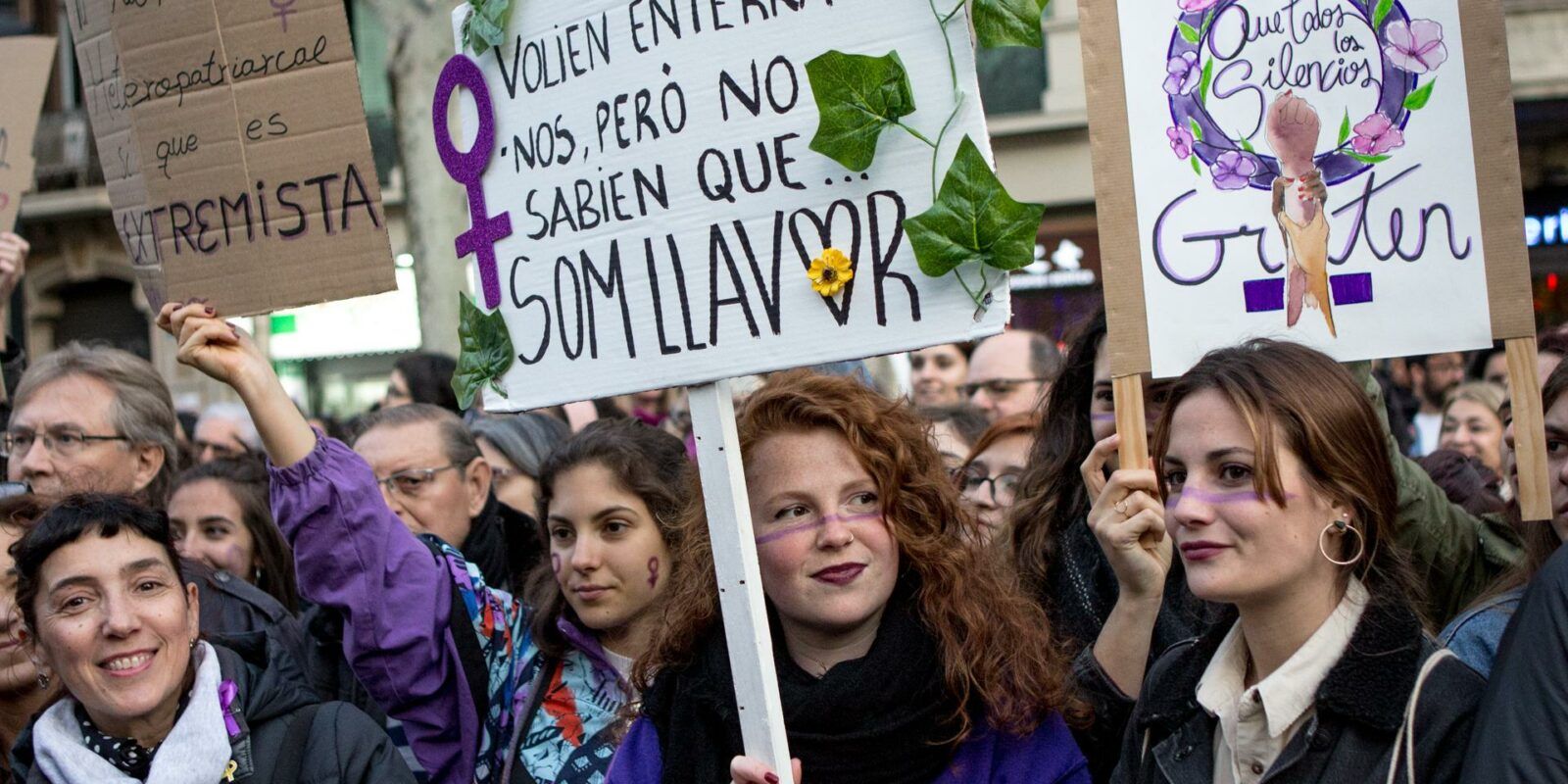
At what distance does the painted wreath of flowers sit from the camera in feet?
9.17

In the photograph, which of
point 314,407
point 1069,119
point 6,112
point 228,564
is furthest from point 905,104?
point 314,407

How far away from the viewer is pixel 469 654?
10.6 feet

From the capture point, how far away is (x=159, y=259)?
3543mm

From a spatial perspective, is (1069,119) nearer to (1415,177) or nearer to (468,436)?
(468,436)

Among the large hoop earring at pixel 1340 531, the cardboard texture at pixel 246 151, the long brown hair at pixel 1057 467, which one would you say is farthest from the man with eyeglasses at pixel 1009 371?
the large hoop earring at pixel 1340 531

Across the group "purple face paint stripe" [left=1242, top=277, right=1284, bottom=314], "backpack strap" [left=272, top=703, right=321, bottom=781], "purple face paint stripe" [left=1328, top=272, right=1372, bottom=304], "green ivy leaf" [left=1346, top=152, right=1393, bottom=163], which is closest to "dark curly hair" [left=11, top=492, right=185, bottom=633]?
"backpack strap" [left=272, top=703, right=321, bottom=781]

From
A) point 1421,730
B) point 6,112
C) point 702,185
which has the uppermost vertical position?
point 6,112

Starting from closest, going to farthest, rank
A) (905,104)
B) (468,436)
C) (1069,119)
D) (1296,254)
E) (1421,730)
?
1. (1421,730)
2. (905,104)
3. (1296,254)
4. (468,436)
5. (1069,119)

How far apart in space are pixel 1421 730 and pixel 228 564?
335cm

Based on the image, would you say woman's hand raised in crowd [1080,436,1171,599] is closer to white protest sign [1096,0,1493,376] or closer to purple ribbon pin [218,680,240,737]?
white protest sign [1096,0,1493,376]

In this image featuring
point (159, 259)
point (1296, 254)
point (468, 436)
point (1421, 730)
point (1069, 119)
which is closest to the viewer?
point (1421, 730)

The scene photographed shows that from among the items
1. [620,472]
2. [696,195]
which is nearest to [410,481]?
[620,472]

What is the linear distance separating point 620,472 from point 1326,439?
5.36 feet

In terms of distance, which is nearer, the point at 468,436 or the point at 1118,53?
the point at 1118,53
